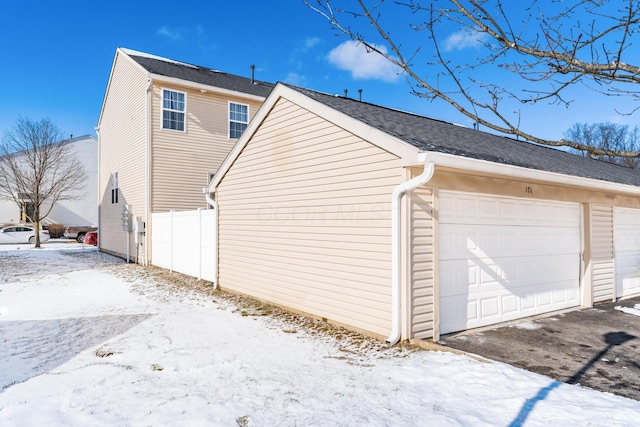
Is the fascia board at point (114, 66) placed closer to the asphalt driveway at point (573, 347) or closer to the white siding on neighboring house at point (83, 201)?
the white siding on neighboring house at point (83, 201)

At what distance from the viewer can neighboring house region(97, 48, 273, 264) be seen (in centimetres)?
1326

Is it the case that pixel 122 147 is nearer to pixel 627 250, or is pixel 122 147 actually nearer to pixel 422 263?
pixel 422 263

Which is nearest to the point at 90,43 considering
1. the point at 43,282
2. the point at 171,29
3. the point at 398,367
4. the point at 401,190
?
the point at 171,29

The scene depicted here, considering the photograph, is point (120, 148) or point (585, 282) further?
point (120, 148)

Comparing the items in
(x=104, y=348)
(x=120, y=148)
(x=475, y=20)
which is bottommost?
(x=104, y=348)

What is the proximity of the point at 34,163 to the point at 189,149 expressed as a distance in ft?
46.0

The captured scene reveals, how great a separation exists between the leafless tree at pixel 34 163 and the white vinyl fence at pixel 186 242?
499 inches

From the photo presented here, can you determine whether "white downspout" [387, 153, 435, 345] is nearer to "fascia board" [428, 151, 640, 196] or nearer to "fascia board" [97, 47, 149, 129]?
"fascia board" [428, 151, 640, 196]

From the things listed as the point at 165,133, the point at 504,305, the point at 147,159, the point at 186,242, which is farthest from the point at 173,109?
the point at 504,305

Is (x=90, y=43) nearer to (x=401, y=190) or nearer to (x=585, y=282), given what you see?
(x=401, y=190)

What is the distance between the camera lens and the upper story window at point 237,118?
15.1 metres

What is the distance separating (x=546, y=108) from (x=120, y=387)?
4.54m

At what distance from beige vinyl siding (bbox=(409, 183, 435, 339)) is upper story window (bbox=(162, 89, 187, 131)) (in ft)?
35.9

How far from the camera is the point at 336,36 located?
298 cm
